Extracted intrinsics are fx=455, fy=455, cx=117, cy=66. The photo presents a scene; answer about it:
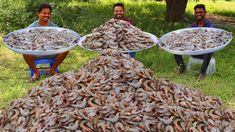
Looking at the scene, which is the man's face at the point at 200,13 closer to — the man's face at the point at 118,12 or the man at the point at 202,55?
the man at the point at 202,55

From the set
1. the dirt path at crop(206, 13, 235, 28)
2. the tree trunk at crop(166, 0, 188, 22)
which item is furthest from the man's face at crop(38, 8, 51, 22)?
the dirt path at crop(206, 13, 235, 28)

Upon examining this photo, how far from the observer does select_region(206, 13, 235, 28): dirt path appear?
1364 centimetres

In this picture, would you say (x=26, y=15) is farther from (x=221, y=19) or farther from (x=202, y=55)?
(x=221, y=19)

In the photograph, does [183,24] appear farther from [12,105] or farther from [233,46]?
[12,105]

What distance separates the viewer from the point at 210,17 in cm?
1448

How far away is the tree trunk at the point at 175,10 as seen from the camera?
1198 centimetres

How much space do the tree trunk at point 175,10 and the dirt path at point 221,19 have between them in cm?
175

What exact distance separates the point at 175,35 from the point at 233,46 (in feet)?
8.51

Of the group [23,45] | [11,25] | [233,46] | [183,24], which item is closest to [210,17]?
[183,24]

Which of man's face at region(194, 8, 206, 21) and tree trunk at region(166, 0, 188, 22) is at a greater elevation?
man's face at region(194, 8, 206, 21)

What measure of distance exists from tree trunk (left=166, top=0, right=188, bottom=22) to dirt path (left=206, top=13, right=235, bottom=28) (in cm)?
175

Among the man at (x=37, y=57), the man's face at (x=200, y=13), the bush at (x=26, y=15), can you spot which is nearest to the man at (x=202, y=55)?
the man's face at (x=200, y=13)

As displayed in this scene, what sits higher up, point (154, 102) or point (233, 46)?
point (154, 102)

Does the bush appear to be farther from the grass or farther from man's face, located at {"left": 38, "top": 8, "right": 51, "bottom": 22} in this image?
man's face, located at {"left": 38, "top": 8, "right": 51, "bottom": 22}
